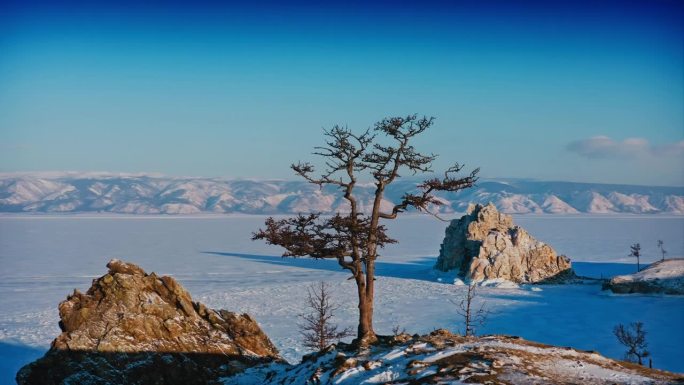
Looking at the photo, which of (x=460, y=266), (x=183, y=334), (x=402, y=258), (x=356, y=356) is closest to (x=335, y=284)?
(x=460, y=266)

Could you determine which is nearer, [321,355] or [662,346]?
[321,355]

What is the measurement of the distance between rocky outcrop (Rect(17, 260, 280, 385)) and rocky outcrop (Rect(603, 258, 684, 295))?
54.3 m

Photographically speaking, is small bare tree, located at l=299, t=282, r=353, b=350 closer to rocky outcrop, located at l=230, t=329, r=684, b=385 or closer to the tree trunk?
the tree trunk

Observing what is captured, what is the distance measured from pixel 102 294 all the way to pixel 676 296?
61.2 meters

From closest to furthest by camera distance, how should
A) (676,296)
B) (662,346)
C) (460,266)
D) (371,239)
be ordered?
1. (371,239)
2. (662,346)
3. (676,296)
4. (460,266)

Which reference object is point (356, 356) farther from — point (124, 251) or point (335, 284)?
point (124, 251)

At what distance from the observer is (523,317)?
50031 mm

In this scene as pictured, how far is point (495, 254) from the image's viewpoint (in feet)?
251

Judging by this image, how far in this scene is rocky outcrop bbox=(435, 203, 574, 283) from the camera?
247 ft

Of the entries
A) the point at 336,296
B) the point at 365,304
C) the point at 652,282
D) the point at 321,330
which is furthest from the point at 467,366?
the point at 652,282

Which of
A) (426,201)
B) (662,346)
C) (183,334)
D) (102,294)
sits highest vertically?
(426,201)

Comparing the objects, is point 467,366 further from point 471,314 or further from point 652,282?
point 652,282

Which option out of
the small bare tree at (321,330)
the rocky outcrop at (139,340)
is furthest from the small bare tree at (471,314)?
the rocky outcrop at (139,340)

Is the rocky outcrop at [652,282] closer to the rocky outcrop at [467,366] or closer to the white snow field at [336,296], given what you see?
the white snow field at [336,296]
